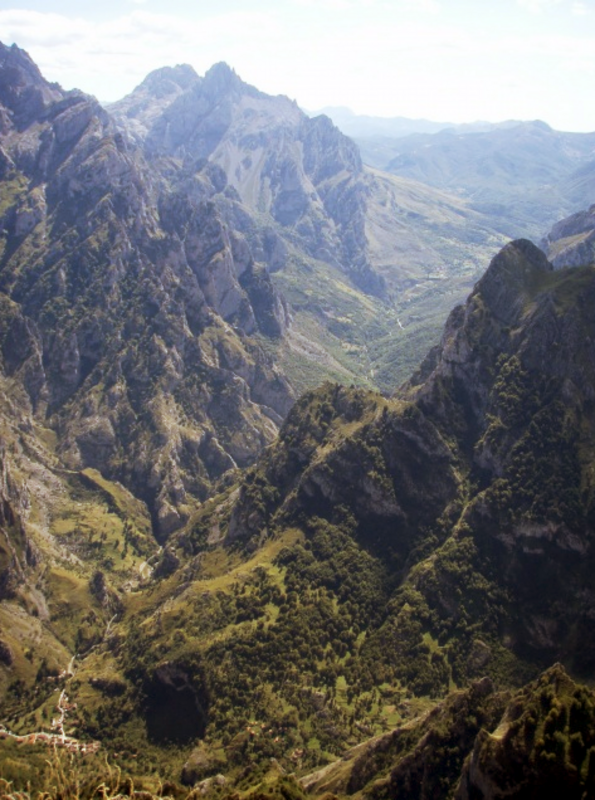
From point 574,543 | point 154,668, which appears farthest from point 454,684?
point 154,668

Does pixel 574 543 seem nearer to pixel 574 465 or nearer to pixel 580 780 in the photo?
pixel 574 465

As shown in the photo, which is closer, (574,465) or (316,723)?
(316,723)

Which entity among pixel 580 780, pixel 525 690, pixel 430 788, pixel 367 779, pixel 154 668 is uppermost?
pixel 580 780

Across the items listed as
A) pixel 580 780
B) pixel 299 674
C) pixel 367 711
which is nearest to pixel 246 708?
pixel 299 674

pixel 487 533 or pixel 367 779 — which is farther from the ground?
pixel 487 533

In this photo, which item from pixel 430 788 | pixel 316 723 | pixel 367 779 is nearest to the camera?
pixel 430 788

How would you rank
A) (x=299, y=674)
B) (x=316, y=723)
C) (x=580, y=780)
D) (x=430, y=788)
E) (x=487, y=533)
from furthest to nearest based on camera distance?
1. (x=487, y=533)
2. (x=299, y=674)
3. (x=316, y=723)
4. (x=430, y=788)
5. (x=580, y=780)

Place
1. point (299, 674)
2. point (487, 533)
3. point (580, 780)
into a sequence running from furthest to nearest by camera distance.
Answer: point (487, 533)
point (299, 674)
point (580, 780)

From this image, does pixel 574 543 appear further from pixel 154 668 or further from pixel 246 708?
pixel 154 668

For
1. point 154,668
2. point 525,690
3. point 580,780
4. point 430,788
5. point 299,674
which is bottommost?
point 154,668
